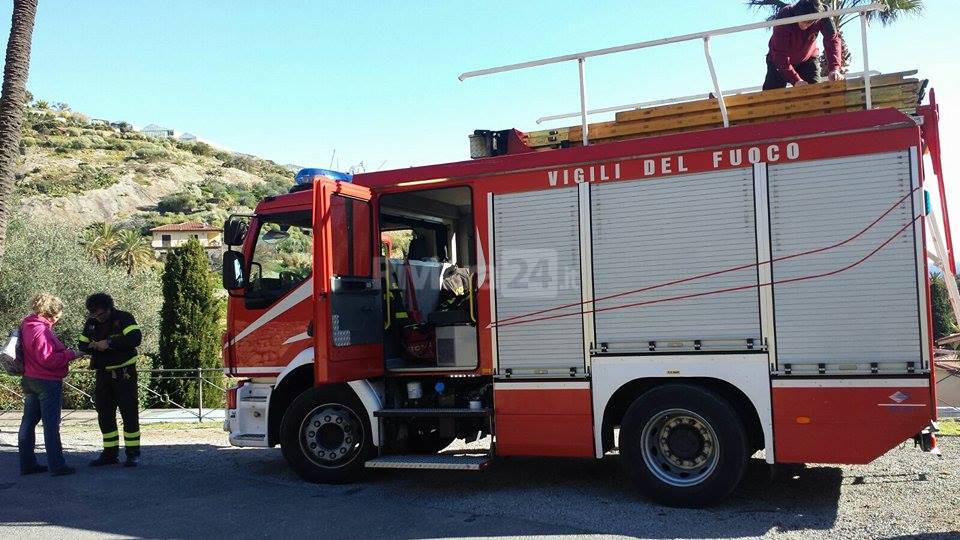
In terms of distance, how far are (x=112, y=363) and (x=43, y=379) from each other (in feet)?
2.12

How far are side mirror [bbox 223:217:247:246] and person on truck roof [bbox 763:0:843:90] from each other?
5.12 meters

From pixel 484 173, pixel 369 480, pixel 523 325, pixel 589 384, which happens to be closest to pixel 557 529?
pixel 589 384

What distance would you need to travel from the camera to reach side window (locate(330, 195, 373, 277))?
695cm

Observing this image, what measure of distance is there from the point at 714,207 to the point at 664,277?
65cm

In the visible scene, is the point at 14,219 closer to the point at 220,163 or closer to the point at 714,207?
the point at 714,207

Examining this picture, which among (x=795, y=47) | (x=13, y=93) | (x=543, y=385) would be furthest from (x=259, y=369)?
(x=13, y=93)

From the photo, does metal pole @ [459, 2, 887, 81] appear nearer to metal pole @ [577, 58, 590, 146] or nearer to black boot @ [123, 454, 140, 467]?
metal pole @ [577, 58, 590, 146]

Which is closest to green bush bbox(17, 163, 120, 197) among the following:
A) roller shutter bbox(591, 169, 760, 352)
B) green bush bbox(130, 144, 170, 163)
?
green bush bbox(130, 144, 170, 163)

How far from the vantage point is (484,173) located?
6777 mm

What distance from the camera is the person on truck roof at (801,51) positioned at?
691 centimetres

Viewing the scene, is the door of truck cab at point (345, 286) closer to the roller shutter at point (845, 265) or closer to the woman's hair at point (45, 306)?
the woman's hair at point (45, 306)

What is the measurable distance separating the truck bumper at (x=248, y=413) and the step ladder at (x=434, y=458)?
1.29 metres

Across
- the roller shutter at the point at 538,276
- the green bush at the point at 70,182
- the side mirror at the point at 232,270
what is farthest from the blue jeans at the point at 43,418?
the green bush at the point at 70,182

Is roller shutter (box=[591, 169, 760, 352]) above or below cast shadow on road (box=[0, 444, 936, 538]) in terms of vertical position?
above
